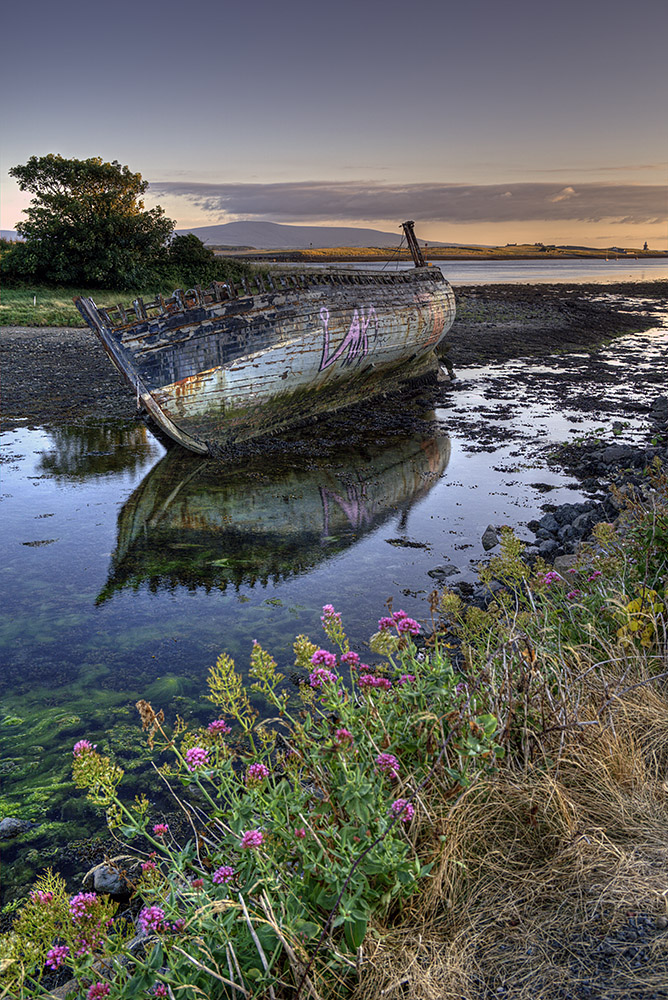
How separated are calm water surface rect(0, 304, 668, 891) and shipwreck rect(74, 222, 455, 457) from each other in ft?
4.07

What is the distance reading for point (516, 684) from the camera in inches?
131

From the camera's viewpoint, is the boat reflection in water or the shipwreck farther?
A: the shipwreck

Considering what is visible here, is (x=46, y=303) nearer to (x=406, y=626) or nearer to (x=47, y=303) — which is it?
(x=47, y=303)

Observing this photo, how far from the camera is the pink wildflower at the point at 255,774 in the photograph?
2.39 m

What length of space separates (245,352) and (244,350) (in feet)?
0.13

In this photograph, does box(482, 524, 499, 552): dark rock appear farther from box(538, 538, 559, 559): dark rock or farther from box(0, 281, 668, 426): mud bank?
box(0, 281, 668, 426): mud bank

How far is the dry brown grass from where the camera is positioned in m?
2.24

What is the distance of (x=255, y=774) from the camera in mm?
2418

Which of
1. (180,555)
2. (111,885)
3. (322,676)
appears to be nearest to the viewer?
(322,676)

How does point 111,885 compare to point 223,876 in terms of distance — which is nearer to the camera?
point 223,876

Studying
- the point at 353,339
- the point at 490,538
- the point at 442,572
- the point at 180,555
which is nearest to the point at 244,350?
the point at 353,339

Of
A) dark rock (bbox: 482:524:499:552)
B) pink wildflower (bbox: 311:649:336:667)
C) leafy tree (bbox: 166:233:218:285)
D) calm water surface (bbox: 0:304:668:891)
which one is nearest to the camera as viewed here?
pink wildflower (bbox: 311:649:336:667)

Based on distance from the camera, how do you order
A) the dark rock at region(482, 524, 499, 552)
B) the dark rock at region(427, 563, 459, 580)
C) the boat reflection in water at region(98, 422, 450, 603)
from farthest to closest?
the dark rock at region(482, 524, 499, 552), the boat reflection in water at region(98, 422, 450, 603), the dark rock at region(427, 563, 459, 580)

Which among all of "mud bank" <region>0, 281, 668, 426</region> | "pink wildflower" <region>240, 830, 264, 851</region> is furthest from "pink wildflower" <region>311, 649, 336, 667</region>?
"mud bank" <region>0, 281, 668, 426</region>
